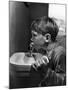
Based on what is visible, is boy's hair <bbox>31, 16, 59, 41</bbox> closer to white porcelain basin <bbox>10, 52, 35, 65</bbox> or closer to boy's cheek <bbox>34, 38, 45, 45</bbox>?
boy's cheek <bbox>34, 38, 45, 45</bbox>

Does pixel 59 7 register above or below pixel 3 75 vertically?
above

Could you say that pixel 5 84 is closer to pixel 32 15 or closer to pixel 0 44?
pixel 0 44

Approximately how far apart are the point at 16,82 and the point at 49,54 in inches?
21.9

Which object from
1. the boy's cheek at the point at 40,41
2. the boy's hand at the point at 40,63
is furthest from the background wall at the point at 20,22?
the boy's hand at the point at 40,63

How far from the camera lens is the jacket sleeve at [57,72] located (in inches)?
91.9

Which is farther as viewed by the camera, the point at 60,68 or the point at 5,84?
the point at 60,68

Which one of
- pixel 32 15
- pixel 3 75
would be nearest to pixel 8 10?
pixel 32 15

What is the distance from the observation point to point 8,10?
2246 millimetres

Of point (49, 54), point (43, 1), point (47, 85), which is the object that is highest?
point (43, 1)

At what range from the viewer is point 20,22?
7.45 ft

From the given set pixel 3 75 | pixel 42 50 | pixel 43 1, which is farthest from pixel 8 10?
pixel 3 75

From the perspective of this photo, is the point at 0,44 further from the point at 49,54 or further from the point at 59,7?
the point at 59,7

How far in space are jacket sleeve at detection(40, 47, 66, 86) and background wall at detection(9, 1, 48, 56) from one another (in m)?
0.42

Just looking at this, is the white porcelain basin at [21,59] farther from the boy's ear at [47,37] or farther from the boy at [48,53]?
the boy's ear at [47,37]
